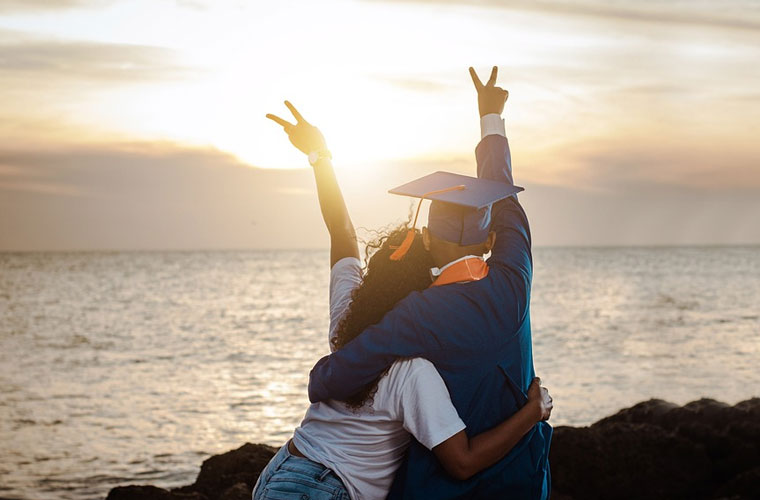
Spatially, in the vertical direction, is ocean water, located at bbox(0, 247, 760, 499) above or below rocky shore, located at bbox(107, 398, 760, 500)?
below

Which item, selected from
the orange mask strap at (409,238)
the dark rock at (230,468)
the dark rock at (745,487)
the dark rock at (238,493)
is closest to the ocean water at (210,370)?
the dark rock at (230,468)

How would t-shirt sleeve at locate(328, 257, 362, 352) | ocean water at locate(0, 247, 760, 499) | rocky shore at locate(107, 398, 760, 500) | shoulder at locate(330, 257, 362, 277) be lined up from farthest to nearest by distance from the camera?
ocean water at locate(0, 247, 760, 499) < rocky shore at locate(107, 398, 760, 500) < shoulder at locate(330, 257, 362, 277) < t-shirt sleeve at locate(328, 257, 362, 352)

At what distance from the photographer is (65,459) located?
41.1 feet

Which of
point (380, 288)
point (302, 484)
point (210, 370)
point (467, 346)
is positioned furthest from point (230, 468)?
point (210, 370)

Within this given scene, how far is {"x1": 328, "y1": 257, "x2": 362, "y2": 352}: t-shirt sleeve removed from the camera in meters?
3.35

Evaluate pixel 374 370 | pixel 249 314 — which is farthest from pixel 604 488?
pixel 249 314

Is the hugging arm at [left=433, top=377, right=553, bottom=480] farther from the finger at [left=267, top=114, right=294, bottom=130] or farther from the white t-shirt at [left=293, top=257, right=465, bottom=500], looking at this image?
the finger at [left=267, top=114, right=294, bottom=130]

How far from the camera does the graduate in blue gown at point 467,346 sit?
2.95 meters

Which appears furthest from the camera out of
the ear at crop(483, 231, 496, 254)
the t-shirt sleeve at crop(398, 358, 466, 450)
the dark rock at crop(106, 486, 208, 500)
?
the dark rock at crop(106, 486, 208, 500)

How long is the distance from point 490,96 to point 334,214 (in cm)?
81

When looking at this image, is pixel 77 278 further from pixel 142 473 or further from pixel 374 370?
pixel 374 370

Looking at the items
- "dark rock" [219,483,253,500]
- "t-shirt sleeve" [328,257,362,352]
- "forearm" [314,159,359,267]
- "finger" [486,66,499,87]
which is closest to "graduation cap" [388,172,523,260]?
"t-shirt sleeve" [328,257,362,352]

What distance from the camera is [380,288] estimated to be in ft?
10.2

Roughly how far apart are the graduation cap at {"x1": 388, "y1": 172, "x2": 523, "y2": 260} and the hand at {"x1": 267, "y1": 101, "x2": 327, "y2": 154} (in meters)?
0.84
